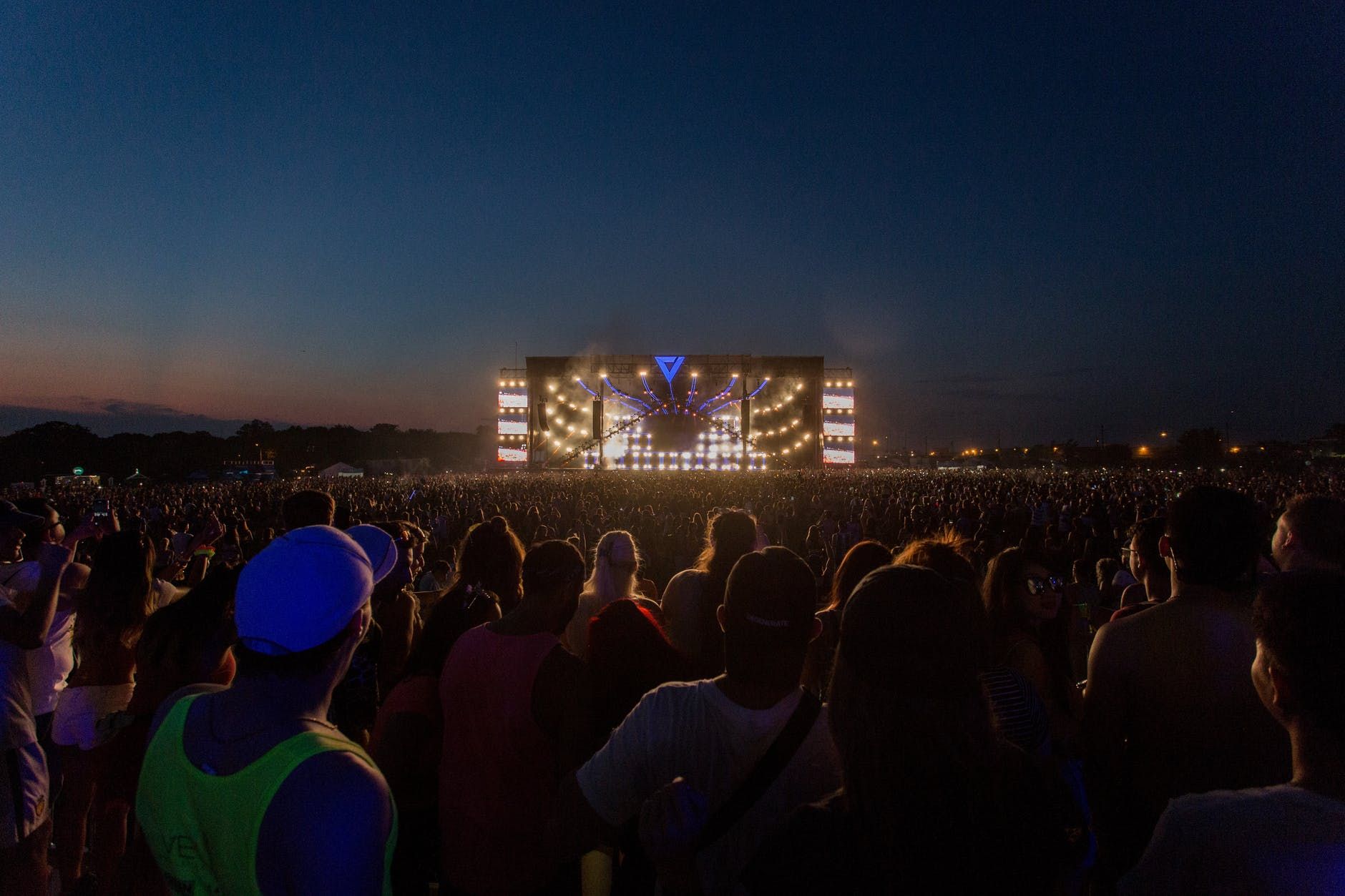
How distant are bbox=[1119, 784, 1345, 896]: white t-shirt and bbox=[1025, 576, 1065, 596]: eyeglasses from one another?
5.14 ft

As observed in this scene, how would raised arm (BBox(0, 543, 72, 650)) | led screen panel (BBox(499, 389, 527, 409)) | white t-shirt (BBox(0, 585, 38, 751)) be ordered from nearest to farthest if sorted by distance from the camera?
white t-shirt (BBox(0, 585, 38, 751)) → raised arm (BBox(0, 543, 72, 650)) → led screen panel (BBox(499, 389, 527, 409))

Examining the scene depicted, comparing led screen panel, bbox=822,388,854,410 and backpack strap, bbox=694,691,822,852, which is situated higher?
led screen panel, bbox=822,388,854,410

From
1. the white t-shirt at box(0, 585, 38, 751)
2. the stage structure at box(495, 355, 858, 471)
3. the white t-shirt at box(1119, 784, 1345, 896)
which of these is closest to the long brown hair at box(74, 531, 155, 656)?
the white t-shirt at box(0, 585, 38, 751)

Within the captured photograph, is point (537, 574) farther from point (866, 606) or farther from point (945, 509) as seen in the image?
point (945, 509)

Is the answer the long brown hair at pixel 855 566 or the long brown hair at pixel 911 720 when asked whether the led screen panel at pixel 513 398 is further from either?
the long brown hair at pixel 911 720

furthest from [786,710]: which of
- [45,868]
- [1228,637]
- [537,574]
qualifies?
[45,868]

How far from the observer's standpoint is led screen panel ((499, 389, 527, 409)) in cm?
5428

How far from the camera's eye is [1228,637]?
2061 mm

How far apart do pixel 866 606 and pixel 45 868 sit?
3464 millimetres

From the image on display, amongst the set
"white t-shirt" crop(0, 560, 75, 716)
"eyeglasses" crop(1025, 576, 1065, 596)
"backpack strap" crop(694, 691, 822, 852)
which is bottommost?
"white t-shirt" crop(0, 560, 75, 716)

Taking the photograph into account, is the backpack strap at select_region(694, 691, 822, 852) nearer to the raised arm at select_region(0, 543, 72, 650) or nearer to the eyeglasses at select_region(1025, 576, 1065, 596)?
the eyeglasses at select_region(1025, 576, 1065, 596)

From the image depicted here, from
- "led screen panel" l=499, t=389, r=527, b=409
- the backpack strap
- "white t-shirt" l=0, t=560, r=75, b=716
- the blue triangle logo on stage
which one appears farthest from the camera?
"led screen panel" l=499, t=389, r=527, b=409

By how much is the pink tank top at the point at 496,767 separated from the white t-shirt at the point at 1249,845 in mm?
1603

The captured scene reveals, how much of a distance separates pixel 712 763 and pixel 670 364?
49.1m
